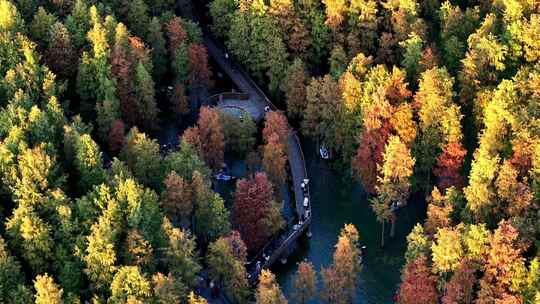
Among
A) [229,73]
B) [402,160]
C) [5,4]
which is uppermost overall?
[229,73]

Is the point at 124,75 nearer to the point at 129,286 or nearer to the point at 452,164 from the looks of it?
the point at 129,286

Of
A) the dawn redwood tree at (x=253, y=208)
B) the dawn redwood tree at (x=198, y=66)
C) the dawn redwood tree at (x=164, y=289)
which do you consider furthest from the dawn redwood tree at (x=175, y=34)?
the dawn redwood tree at (x=164, y=289)

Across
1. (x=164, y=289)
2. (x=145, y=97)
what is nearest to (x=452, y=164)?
(x=164, y=289)

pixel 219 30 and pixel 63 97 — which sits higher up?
pixel 219 30

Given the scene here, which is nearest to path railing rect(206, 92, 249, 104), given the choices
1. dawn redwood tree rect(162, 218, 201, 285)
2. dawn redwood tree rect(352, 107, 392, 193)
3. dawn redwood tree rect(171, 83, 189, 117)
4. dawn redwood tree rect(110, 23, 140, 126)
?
dawn redwood tree rect(171, 83, 189, 117)

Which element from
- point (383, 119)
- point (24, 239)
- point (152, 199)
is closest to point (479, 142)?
point (383, 119)

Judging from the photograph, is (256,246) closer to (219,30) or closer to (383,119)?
(383,119)

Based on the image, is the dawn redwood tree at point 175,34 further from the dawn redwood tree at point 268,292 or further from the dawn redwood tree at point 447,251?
the dawn redwood tree at point 447,251
